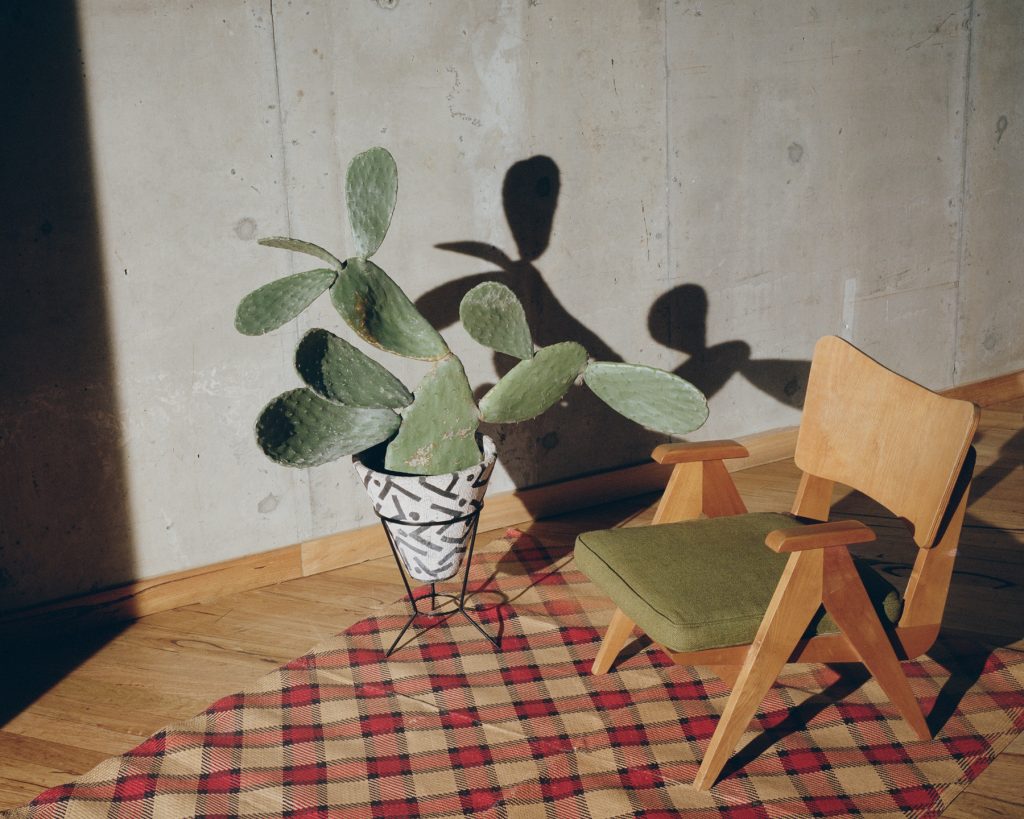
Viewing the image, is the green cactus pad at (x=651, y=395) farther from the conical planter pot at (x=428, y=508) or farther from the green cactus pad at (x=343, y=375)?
the green cactus pad at (x=343, y=375)

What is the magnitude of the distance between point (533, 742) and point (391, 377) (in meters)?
0.88

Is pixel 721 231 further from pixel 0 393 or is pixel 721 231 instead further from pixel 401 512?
pixel 0 393

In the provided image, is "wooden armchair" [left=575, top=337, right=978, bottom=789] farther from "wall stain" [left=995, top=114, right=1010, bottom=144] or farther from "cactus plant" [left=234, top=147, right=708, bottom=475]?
"wall stain" [left=995, top=114, right=1010, bottom=144]

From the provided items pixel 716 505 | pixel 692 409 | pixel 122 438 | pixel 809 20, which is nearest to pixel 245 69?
pixel 122 438

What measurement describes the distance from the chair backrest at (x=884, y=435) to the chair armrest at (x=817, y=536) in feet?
0.53

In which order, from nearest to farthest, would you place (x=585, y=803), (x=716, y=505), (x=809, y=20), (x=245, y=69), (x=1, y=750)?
(x=585, y=803) → (x=1, y=750) → (x=716, y=505) → (x=245, y=69) → (x=809, y=20)

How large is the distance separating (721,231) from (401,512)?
1605mm

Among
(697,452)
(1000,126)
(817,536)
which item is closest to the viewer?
(817,536)

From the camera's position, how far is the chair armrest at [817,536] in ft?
6.66

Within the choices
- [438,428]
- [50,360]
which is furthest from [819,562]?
[50,360]

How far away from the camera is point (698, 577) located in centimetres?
221

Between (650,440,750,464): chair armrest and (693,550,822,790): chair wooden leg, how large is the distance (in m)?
0.45

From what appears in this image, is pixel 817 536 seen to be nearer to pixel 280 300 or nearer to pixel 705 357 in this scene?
pixel 280 300

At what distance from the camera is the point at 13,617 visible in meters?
2.78
